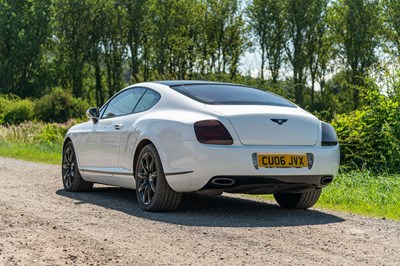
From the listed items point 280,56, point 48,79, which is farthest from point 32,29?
point 280,56

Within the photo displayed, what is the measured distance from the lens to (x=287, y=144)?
763 cm

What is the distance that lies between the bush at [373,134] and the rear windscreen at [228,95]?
5.77m

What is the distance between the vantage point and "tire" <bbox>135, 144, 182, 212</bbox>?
25.6 ft

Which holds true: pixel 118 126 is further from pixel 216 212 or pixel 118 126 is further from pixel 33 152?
pixel 33 152

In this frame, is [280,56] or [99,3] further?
[99,3]

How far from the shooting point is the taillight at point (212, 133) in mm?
7418

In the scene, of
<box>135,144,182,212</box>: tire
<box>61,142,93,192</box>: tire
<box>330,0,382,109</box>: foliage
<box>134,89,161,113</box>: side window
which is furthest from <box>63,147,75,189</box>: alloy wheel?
<box>330,0,382,109</box>: foliage

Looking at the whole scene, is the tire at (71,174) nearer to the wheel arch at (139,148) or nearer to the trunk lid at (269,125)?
the wheel arch at (139,148)

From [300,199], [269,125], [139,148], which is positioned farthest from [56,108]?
[269,125]

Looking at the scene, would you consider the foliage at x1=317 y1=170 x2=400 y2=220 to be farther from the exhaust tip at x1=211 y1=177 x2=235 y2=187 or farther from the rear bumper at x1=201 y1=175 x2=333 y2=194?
the exhaust tip at x1=211 y1=177 x2=235 y2=187

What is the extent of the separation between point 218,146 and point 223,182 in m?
0.37

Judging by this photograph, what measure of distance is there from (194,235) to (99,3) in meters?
56.2

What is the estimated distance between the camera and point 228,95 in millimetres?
8312

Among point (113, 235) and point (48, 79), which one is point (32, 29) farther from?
point (113, 235)
